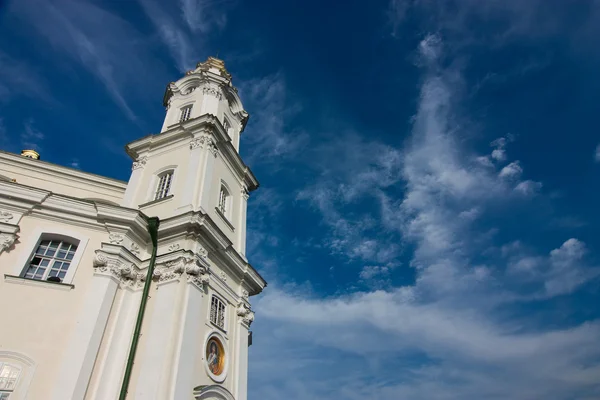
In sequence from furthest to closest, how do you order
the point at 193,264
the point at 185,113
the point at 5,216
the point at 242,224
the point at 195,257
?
the point at 185,113
the point at 242,224
the point at 195,257
the point at 193,264
the point at 5,216

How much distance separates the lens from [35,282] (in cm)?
1529

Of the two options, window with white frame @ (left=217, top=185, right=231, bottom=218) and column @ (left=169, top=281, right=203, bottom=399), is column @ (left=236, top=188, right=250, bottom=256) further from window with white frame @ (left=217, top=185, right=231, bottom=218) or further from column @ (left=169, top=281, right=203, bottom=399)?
column @ (left=169, top=281, right=203, bottom=399)

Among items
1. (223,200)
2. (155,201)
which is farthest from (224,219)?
(155,201)

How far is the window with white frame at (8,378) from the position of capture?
42.8ft

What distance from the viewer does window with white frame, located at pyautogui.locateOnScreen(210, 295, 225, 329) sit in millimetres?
17922

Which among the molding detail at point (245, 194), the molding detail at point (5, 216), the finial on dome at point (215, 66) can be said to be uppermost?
the finial on dome at point (215, 66)

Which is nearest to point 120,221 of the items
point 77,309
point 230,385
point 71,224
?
point 71,224

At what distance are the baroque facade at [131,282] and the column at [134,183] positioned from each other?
0.25 feet

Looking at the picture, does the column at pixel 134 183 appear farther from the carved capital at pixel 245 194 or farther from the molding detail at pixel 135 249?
the carved capital at pixel 245 194

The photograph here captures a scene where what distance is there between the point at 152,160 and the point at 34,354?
12.2 meters

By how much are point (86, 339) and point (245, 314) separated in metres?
7.30

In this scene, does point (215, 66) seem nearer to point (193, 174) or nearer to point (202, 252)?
point (193, 174)

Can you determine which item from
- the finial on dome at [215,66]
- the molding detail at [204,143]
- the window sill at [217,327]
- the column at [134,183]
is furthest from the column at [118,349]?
the finial on dome at [215,66]

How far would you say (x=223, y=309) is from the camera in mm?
18906
